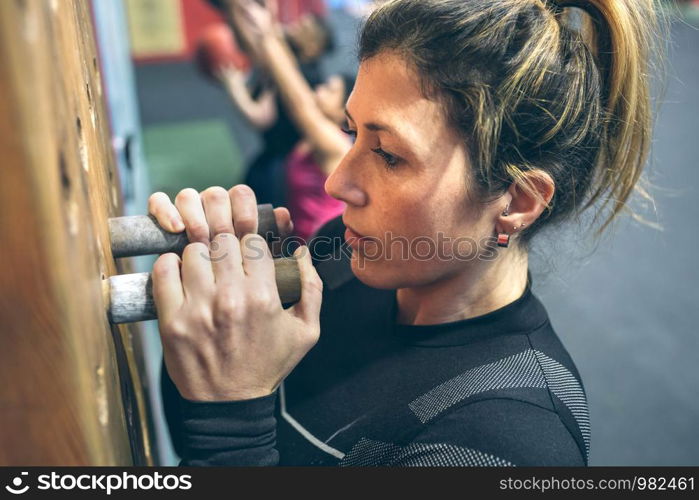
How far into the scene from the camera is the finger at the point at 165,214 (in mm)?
672

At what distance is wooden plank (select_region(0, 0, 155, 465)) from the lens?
36 cm

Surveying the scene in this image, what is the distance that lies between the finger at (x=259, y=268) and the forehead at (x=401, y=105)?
0.19m

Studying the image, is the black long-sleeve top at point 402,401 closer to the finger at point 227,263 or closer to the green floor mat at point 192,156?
the finger at point 227,263

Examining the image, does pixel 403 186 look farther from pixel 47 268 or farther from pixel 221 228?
pixel 47 268

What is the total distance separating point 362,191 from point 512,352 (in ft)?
0.80

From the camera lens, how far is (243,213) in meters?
0.71

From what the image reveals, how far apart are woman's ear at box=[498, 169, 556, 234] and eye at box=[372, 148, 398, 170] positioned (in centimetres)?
14

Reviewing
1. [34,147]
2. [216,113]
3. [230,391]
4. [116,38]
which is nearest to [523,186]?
[230,391]

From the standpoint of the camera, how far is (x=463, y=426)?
65 centimetres

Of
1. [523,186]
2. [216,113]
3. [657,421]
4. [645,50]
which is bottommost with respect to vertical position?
[657,421]

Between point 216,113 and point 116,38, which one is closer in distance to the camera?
point 116,38

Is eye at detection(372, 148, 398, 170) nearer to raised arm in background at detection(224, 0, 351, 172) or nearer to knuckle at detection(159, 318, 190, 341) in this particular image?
knuckle at detection(159, 318, 190, 341)

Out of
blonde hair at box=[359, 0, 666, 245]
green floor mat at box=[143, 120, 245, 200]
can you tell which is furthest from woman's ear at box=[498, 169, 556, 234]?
green floor mat at box=[143, 120, 245, 200]

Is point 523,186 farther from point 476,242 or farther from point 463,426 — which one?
point 463,426
